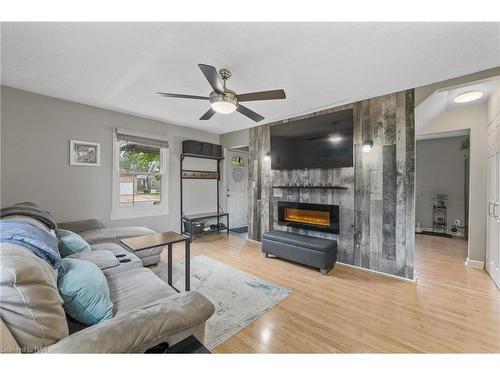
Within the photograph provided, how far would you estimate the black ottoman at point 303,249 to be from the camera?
293 centimetres

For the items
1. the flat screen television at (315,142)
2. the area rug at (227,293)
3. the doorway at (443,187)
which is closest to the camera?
the area rug at (227,293)

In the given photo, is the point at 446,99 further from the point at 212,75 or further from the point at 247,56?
the point at 212,75

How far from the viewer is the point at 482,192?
310cm

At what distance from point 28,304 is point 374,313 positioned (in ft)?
8.30

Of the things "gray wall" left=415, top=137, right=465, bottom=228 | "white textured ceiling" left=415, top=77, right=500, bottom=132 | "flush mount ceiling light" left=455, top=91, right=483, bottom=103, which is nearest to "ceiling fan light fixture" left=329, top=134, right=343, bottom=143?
"white textured ceiling" left=415, top=77, right=500, bottom=132

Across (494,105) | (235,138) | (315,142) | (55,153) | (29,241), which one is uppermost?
(235,138)

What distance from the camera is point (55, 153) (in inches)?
123

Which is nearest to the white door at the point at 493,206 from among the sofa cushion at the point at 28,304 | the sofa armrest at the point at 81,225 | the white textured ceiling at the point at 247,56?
the white textured ceiling at the point at 247,56

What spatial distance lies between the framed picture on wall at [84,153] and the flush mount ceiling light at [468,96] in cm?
546

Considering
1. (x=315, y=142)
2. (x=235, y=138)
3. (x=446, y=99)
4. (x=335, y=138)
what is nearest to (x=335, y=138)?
(x=335, y=138)

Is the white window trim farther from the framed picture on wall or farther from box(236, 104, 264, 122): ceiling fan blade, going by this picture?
box(236, 104, 264, 122): ceiling fan blade

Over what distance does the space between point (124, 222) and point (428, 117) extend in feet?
18.2

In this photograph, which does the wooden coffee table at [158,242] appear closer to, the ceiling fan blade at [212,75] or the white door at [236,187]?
the ceiling fan blade at [212,75]
